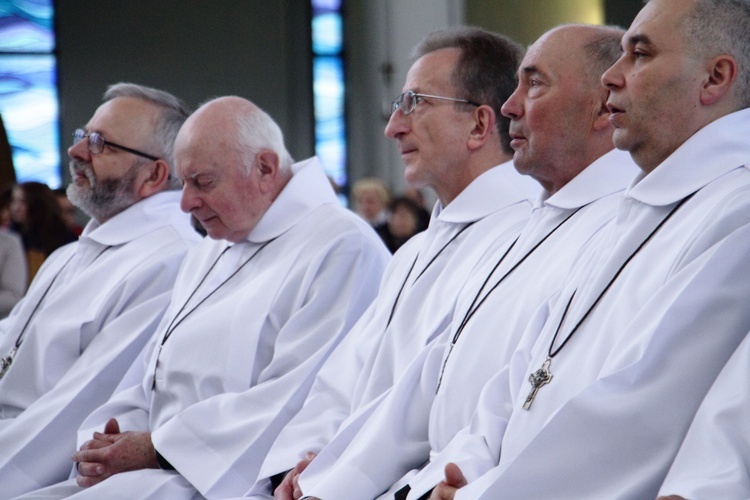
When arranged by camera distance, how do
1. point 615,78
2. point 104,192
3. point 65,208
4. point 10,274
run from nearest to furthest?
point 615,78
point 104,192
point 10,274
point 65,208

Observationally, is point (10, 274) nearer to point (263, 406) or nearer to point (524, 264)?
point (263, 406)

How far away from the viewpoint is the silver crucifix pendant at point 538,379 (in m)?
2.69

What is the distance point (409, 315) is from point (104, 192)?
203 centimetres

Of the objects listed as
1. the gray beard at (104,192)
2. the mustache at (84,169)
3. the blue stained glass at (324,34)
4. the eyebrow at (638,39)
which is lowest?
the blue stained glass at (324,34)

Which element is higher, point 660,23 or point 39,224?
point 660,23

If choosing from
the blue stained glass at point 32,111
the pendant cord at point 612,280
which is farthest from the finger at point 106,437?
the blue stained glass at point 32,111

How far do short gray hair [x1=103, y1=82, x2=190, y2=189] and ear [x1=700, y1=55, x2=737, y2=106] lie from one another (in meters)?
3.04

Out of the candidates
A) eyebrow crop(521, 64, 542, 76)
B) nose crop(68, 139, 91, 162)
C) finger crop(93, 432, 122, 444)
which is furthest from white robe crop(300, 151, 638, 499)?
nose crop(68, 139, 91, 162)

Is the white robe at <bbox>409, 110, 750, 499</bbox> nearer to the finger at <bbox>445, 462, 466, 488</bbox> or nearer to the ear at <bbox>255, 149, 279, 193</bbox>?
the finger at <bbox>445, 462, 466, 488</bbox>

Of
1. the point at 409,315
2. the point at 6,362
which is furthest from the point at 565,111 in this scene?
the point at 6,362

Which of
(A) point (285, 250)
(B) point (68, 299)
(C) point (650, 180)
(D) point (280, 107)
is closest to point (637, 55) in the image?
(C) point (650, 180)

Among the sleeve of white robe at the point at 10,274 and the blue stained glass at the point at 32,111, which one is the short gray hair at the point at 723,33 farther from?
the blue stained glass at the point at 32,111

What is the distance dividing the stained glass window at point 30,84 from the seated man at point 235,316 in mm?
8938

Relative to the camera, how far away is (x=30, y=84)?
520 inches
